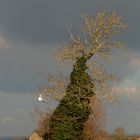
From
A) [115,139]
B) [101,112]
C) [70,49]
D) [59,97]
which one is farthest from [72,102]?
[115,139]

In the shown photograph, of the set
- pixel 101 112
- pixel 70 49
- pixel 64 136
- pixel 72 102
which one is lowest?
pixel 64 136

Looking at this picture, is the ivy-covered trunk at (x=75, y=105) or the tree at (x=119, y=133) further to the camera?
the tree at (x=119, y=133)

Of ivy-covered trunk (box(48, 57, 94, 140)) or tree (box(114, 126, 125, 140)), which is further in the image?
tree (box(114, 126, 125, 140))

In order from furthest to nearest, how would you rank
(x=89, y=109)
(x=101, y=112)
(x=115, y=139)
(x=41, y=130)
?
(x=115, y=139) < (x=101, y=112) < (x=41, y=130) < (x=89, y=109)

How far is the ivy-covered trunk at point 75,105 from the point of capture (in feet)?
149

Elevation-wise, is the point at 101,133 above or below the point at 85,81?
above

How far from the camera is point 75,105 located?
45.3 metres

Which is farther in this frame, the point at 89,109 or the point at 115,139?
the point at 115,139

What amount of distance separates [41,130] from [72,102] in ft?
28.5

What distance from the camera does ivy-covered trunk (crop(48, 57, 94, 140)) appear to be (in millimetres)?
45406

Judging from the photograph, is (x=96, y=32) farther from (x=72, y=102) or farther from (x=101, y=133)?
(x=101, y=133)

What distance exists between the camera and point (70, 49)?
47031mm

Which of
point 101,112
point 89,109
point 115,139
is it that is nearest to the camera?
point 89,109

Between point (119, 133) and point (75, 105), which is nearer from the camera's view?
point (75, 105)
